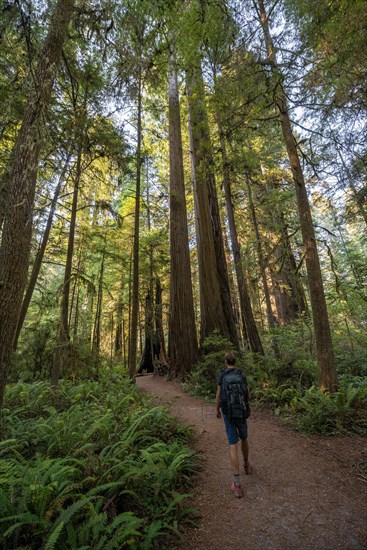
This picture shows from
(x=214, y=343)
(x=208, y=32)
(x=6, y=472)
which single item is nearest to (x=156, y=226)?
(x=214, y=343)

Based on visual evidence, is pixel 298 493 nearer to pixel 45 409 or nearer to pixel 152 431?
pixel 152 431

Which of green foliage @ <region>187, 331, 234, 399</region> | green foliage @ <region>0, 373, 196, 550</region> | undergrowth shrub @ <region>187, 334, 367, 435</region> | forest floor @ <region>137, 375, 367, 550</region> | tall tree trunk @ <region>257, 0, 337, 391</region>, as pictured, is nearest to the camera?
green foliage @ <region>0, 373, 196, 550</region>

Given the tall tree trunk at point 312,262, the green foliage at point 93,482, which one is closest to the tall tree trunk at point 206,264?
the tall tree trunk at point 312,262

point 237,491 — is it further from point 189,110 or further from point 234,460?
point 189,110

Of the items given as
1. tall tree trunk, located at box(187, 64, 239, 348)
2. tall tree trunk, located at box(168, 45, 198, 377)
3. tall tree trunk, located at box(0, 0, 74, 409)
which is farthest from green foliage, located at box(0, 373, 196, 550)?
tall tree trunk, located at box(187, 64, 239, 348)

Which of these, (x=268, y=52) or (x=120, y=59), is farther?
(x=268, y=52)

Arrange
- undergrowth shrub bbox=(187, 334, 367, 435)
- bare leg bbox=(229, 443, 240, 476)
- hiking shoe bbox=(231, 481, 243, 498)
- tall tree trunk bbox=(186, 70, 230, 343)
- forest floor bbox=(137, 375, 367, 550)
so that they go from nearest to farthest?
forest floor bbox=(137, 375, 367, 550) < hiking shoe bbox=(231, 481, 243, 498) < bare leg bbox=(229, 443, 240, 476) < undergrowth shrub bbox=(187, 334, 367, 435) < tall tree trunk bbox=(186, 70, 230, 343)

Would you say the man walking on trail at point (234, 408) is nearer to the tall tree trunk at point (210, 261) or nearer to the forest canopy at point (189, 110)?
the forest canopy at point (189, 110)

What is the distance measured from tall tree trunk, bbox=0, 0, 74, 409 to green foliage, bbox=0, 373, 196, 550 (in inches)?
48.3

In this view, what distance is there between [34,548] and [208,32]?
8810 millimetres

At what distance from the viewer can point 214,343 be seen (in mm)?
8383

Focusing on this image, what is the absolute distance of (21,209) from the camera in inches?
151

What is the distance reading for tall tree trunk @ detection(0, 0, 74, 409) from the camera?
139 inches

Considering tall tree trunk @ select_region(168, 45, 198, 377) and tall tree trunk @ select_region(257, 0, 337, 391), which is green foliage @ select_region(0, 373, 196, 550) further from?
tall tree trunk @ select_region(168, 45, 198, 377)
